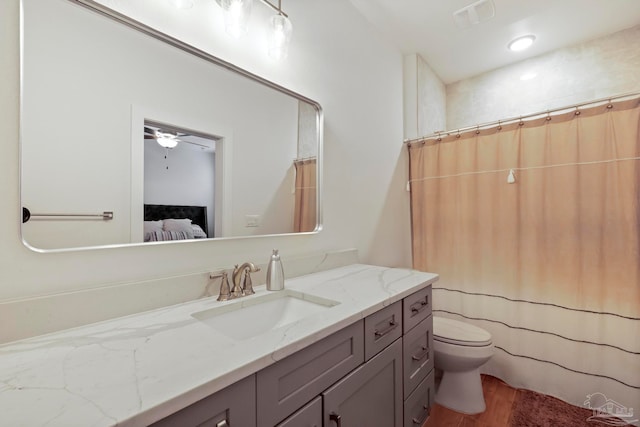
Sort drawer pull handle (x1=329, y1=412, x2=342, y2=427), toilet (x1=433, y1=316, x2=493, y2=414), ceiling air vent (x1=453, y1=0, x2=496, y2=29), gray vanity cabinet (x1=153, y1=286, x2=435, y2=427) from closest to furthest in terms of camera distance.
→ gray vanity cabinet (x1=153, y1=286, x2=435, y2=427)
drawer pull handle (x1=329, y1=412, x2=342, y2=427)
toilet (x1=433, y1=316, x2=493, y2=414)
ceiling air vent (x1=453, y1=0, x2=496, y2=29)

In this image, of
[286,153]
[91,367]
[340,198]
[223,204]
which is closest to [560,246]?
[340,198]

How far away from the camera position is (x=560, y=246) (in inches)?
70.4

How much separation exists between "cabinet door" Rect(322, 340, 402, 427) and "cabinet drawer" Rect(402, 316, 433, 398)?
0.20ft

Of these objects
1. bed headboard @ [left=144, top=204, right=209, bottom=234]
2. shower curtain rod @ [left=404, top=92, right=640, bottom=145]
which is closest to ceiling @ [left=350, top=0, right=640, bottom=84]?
shower curtain rod @ [left=404, top=92, right=640, bottom=145]

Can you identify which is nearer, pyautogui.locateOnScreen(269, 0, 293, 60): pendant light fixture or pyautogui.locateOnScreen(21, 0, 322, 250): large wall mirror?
pyautogui.locateOnScreen(21, 0, 322, 250): large wall mirror

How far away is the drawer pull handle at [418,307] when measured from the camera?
1349 mm

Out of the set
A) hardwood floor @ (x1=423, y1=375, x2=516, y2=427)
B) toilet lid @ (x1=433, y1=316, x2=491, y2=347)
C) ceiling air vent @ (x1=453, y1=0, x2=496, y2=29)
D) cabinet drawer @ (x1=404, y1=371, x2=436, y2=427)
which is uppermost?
ceiling air vent @ (x1=453, y1=0, x2=496, y2=29)

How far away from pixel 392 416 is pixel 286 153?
125 centimetres

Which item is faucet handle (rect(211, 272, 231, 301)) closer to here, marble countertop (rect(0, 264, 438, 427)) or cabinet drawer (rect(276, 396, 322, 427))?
marble countertop (rect(0, 264, 438, 427))

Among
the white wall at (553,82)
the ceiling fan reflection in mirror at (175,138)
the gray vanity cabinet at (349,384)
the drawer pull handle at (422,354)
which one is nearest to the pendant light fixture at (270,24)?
the ceiling fan reflection in mirror at (175,138)

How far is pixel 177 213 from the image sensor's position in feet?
3.51

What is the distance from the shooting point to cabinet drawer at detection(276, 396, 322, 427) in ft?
2.46

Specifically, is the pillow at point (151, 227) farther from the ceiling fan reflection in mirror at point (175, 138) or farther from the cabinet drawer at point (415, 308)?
the cabinet drawer at point (415, 308)

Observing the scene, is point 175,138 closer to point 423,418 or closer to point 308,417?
point 308,417
